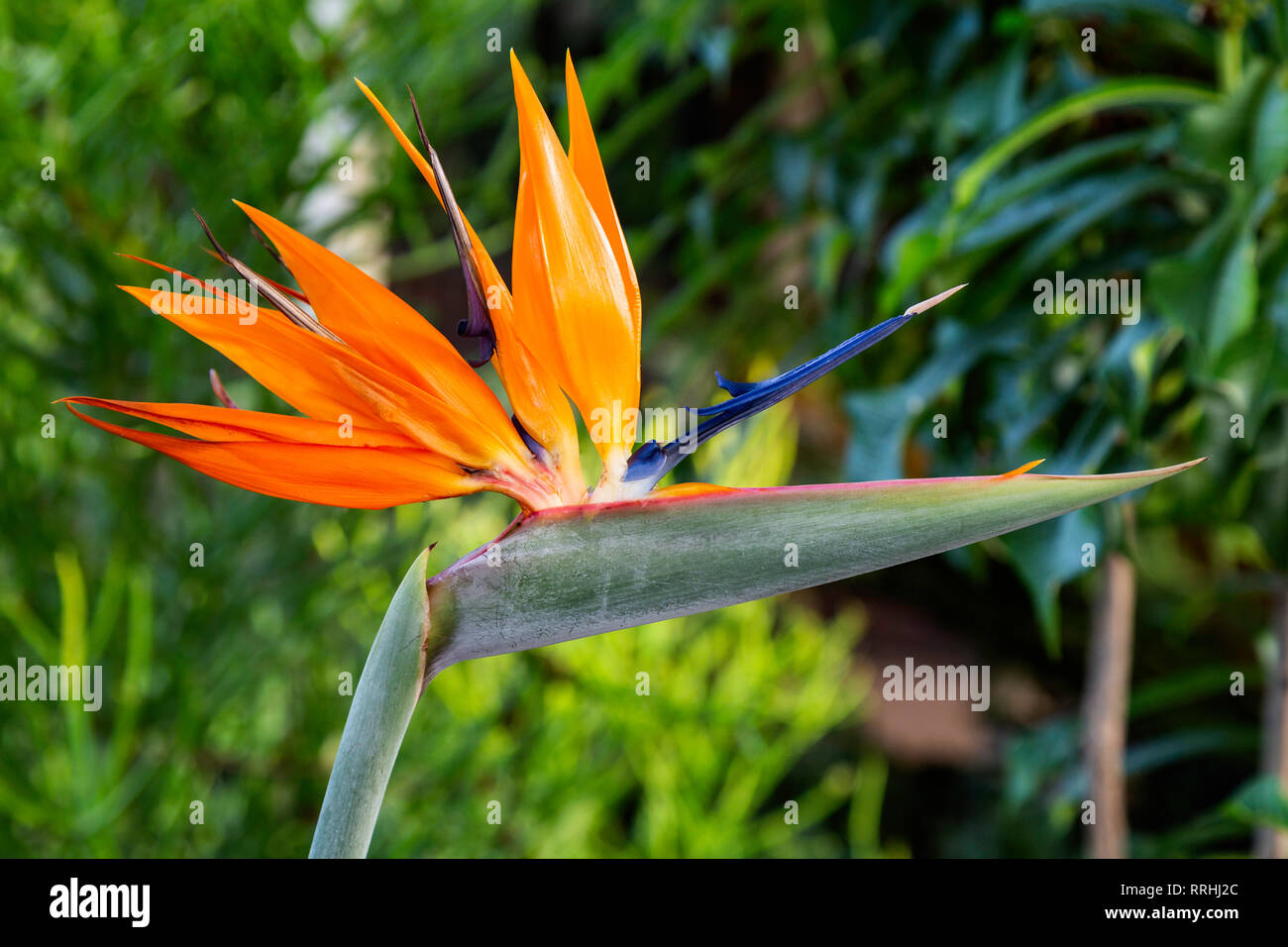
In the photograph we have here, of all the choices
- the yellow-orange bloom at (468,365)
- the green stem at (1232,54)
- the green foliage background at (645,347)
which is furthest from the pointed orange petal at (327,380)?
the green stem at (1232,54)

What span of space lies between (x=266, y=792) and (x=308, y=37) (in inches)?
24.7

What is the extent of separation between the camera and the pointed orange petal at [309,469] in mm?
178

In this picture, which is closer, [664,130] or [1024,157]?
[1024,157]

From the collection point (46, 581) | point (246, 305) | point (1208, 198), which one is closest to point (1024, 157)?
point (1208, 198)

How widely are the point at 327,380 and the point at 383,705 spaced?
7 centimetres

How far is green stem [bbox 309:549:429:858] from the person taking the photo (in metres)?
0.18

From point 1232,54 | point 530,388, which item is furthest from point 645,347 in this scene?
point 530,388

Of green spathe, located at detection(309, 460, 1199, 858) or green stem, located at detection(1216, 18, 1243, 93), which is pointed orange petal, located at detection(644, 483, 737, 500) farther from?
green stem, located at detection(1216, 18, 1243, 93)

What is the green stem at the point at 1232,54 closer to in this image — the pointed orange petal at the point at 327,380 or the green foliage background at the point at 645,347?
the green foliage background at the point at 645,347

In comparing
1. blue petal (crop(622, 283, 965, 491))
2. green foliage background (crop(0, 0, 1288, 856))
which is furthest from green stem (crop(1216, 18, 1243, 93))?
blue petal (crop(622, 283, 965, 491))

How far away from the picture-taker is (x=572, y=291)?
213mm

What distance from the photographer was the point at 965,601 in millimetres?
1385

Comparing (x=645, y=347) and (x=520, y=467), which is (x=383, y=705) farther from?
(x=645, y=347)
